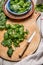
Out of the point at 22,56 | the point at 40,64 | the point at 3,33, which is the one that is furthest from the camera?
the point at 3,33

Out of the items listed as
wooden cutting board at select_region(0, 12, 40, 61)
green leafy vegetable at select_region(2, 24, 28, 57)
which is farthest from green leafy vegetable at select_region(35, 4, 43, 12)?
green leafy vegetable at select_region(2, 24, 28, 57)

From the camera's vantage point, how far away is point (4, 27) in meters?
1.50

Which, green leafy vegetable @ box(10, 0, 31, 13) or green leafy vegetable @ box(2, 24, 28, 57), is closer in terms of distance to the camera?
green leafy vegetable @ box(2, 24, 28, 57)

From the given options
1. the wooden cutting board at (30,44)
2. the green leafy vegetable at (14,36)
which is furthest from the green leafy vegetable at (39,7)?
the green leafy vegetable at (14,36)

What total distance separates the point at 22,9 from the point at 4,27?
0.17 meters

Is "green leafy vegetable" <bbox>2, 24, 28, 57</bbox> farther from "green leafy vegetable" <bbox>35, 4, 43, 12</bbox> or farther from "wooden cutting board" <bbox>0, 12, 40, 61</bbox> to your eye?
"green leafy vegetable" <bbox>35, 4, 43, 12</bbox>

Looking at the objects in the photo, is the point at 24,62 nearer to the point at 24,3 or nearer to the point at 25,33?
the point at 25,33

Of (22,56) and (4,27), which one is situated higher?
(4,27)

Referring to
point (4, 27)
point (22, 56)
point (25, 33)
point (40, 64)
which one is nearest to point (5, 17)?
point (4, 27)

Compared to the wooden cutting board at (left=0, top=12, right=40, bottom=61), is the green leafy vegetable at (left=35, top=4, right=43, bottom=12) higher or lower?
higher

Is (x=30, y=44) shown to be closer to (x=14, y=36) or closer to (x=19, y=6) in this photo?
(x=14, y=36)

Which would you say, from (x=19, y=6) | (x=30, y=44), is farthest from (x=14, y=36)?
(x=19, y=6)

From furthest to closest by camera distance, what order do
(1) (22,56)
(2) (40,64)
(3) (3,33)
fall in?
(3) (3,33) < (1) (22,56) < (2) (40,64)

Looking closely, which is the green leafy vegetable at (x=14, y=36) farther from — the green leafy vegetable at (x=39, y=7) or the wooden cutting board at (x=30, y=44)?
the green leafy vegetable at (x=39, y=7)
